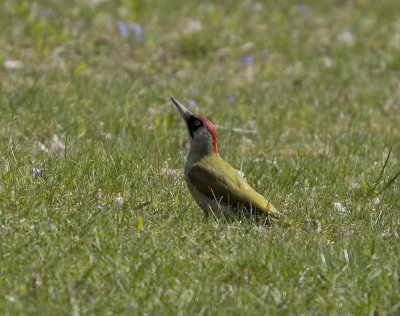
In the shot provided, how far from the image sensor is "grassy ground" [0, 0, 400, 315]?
577cm

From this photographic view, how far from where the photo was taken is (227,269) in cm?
602

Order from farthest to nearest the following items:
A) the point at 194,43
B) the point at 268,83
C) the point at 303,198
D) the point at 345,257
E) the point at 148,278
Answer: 1. the point at 194,43
2. the point at 268,83
3. the point at 303,198
4. the point at 345,257
5. the point at 148,278

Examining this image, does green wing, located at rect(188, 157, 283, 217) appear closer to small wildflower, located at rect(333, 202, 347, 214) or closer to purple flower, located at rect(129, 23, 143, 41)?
small wildflower, located at rect(333, 202, 347, 214)

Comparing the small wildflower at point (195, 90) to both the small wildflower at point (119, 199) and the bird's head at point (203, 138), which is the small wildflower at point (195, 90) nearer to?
the bird's head at point (203, 138)

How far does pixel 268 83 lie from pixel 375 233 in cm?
508

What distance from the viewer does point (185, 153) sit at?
9.01 metres

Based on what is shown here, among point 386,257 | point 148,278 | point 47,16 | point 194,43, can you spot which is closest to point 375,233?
point 386,257

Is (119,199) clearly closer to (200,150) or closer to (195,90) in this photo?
(200,150)

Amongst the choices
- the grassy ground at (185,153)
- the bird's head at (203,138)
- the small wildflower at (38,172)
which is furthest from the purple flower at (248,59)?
the small wildflower at (38,172)

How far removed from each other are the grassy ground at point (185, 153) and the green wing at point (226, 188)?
0.66 feet

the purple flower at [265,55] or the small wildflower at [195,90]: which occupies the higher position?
the small wildflower at [195,90]

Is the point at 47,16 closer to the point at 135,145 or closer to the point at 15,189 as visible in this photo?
the point at 135,145

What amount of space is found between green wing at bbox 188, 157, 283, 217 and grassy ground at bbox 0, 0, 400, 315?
20cm

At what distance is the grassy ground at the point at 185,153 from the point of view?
227 inches
